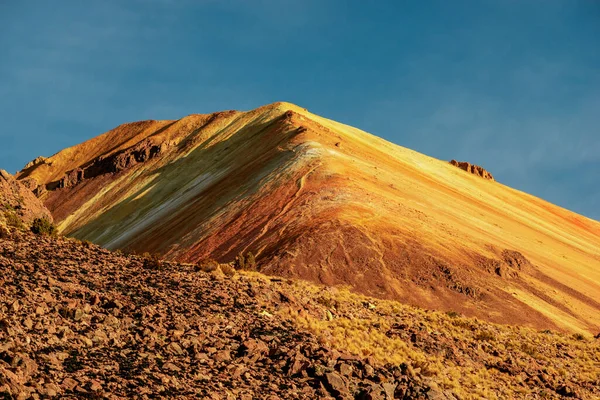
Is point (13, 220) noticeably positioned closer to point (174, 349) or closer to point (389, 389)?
point (174, 349)

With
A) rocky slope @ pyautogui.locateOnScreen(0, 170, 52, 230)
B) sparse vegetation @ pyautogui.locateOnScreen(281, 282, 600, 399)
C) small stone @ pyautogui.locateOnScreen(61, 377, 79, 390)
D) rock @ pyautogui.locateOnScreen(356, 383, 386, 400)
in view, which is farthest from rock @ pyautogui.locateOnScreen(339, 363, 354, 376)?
→ rocky slope @ pyautogui.locateOnScreen(0, 170, 52, 230)

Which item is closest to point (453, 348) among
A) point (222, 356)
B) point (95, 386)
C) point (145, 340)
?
point (222, 356)

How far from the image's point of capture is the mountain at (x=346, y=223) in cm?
4094

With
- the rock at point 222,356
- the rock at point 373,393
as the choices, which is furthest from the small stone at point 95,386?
the rock at point 373,393

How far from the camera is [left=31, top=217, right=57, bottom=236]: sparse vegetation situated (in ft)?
90.1

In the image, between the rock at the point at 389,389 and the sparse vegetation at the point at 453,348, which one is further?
the sparse vegetation at the point at 453,348

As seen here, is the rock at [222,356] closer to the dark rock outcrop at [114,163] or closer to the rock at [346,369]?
the rock at [346,369]

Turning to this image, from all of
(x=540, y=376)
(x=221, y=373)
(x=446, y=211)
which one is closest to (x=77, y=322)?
(x=221, y=373)

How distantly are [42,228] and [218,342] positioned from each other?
12.0m

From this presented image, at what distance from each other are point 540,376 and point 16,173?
105985 mm

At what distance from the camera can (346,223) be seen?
4422cm

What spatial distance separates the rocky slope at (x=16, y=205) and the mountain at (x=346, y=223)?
11899 millimetres

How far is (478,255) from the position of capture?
152 ft

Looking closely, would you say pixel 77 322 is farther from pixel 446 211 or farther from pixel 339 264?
pixel 446 211
